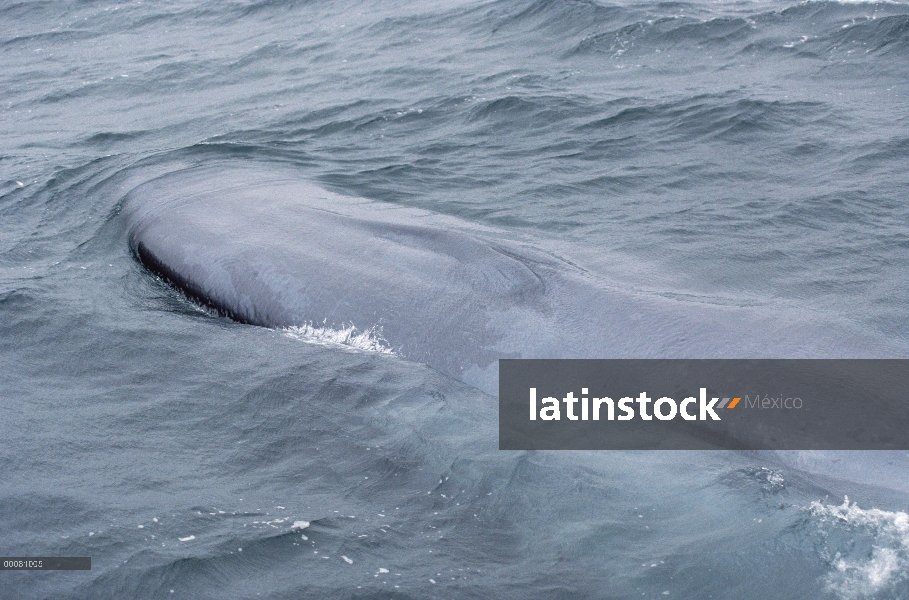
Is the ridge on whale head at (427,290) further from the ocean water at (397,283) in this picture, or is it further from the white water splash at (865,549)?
the white water splash at (865,549)

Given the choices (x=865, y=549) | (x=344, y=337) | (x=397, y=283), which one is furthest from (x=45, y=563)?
(x=865, y=549)

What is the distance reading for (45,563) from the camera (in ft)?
23.9

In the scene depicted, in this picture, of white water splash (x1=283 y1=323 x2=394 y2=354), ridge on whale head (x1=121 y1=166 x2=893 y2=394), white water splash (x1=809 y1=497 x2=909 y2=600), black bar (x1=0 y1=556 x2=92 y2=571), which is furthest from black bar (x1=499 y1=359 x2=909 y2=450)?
black bar (x1=0 y1=556 x2=92 y2=571)

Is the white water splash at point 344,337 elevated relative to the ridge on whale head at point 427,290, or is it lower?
lower

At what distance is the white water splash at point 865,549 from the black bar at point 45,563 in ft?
18.4

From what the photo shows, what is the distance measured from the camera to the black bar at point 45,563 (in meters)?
7.21

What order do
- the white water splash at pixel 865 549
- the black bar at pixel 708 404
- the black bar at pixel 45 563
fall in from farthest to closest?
1. the black bar at pixel 708 404
2. the black bar at pixel 45 563
3. the white water splash at pixel 865 549

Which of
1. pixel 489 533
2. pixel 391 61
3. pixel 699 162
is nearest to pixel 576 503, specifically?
pixel 489 533

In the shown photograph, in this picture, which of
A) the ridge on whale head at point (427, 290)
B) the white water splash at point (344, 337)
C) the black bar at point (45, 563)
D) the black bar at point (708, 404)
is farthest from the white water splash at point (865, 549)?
the black bar at point (45, 563)

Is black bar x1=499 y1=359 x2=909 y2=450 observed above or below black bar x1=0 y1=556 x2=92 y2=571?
above

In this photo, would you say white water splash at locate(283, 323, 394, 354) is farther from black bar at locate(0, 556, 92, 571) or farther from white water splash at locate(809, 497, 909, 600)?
white water splash at locate(809, 497, 909, 600)

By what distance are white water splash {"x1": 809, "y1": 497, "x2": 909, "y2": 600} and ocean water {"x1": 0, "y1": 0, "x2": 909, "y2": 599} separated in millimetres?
22

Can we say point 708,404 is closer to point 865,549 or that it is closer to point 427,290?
point 865,549

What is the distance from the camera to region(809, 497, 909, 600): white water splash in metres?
6.40
